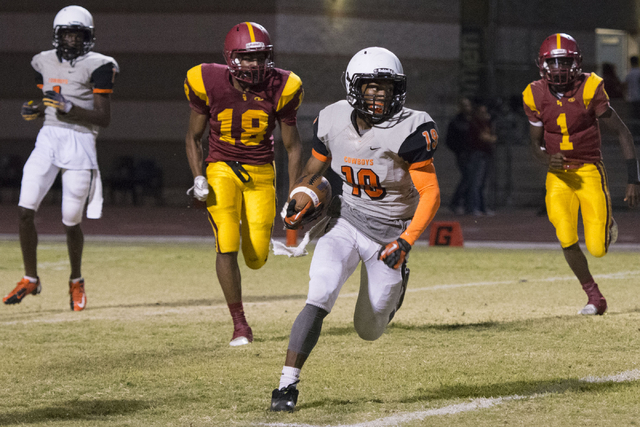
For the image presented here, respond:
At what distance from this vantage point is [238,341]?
6.56 meters

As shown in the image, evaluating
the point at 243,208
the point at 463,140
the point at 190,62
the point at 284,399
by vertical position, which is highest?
the point at 243,208

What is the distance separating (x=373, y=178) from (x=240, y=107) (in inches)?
71.6

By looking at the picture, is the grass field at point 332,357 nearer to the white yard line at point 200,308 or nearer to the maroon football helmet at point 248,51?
the white yard line at point 200,308

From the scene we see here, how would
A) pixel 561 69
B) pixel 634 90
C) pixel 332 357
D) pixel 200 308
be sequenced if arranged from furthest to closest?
pixel 634 90 → pixel 200 308 → pixel 561 69 → pixel 332 357

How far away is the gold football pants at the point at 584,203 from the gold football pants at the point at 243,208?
2315mm

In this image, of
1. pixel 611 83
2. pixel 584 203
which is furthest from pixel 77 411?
pixel 611 83

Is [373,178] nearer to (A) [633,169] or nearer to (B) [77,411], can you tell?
(B) [77,411]

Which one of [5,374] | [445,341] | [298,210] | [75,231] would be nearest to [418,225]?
[298,210]

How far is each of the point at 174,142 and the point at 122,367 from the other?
17.7 m

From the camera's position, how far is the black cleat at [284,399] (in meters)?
4.65

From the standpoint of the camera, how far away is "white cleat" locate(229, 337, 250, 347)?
21.4 ft

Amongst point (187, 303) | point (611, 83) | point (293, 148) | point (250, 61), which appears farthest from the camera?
point (611, 83)

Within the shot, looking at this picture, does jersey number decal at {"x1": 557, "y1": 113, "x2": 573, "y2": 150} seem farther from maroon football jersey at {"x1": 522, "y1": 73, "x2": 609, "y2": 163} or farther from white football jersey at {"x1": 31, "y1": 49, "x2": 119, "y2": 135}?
white football jersey at {"x1": 31, "y1": 49, "x2": 119, "y2": 135}

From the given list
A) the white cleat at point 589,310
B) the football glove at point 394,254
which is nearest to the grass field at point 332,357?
the white cleat at point 589,310
